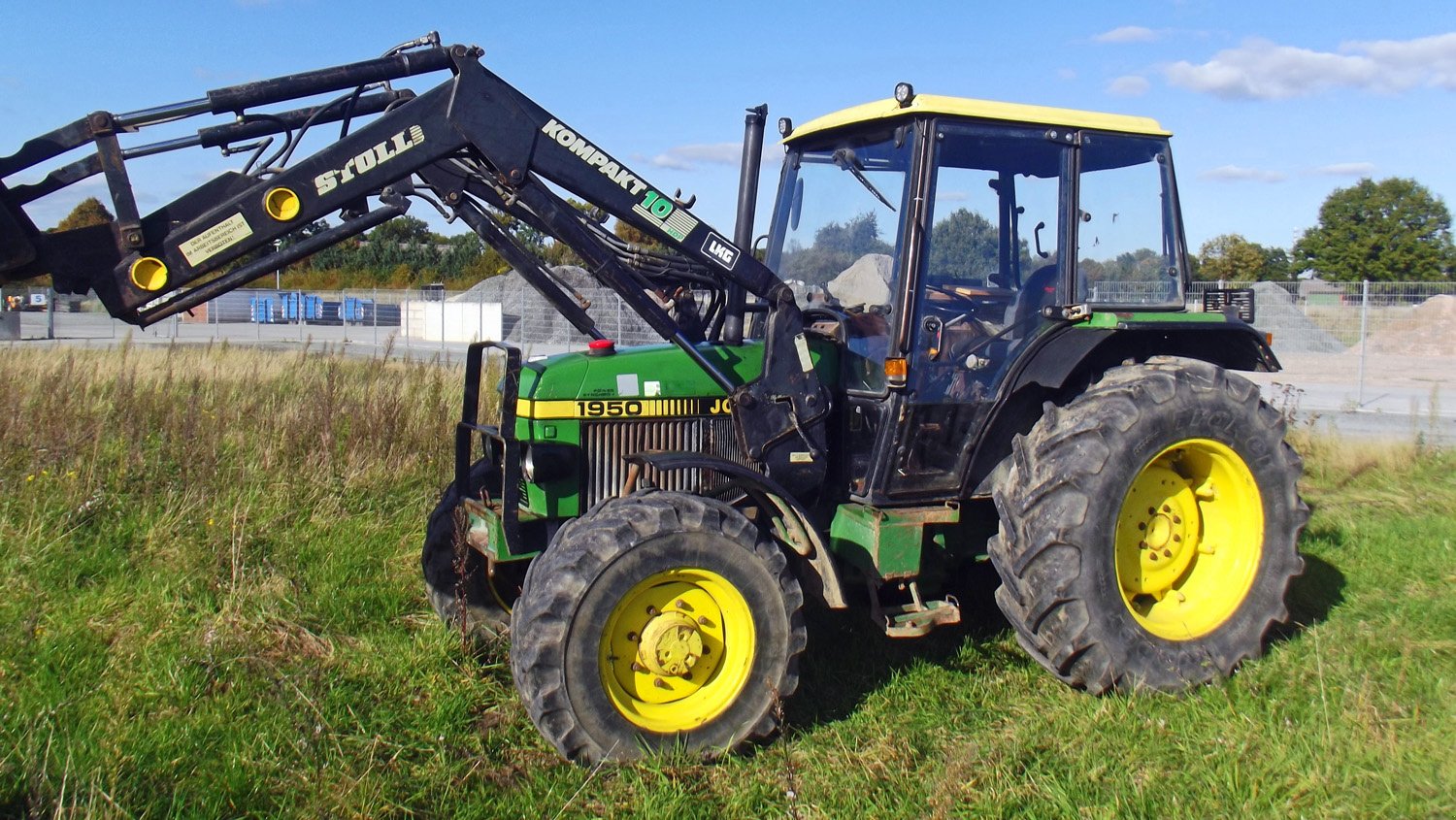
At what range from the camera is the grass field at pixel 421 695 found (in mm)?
3758

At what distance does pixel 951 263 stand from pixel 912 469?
3.16 ft

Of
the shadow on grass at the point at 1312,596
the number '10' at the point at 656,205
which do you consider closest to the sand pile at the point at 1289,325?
the shadow on grass at the point at 1312,596

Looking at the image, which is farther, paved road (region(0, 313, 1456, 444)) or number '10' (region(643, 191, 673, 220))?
paved road (region(0, 313, 1456, 444))

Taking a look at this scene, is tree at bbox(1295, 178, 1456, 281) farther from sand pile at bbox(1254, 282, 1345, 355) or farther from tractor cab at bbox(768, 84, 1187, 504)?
tractor cab at bbox(768, 84, 1187, 504)

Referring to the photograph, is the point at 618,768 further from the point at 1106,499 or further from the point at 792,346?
the point at 1106,499

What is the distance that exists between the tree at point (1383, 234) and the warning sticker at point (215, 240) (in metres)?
55.6

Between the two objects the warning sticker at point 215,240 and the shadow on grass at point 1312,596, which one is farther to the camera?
the shadow on grass at point 1312,596

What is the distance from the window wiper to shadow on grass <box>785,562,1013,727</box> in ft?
6.82

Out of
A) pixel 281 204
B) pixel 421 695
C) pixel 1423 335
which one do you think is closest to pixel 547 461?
pixel 421 695

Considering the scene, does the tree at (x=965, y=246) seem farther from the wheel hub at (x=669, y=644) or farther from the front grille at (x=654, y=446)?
the wheel hub at (x=669, y=644)

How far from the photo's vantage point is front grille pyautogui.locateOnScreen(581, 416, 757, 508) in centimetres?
479

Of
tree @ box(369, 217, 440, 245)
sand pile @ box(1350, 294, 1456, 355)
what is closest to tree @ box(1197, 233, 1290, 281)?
sand pile @ box(1350, 294, 1456, 355)

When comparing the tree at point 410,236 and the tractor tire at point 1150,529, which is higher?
the tree at point 410,236

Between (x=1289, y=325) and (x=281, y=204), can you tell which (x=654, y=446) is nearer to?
(x=281, y=204)
